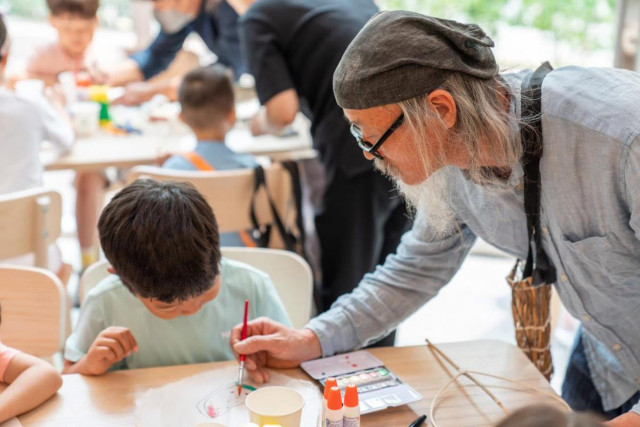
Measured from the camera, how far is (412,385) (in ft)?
4.62

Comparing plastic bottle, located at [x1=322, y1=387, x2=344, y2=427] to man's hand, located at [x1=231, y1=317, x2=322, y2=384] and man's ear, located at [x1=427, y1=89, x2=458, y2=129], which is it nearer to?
man's hand, located at [x1=231, y1=317, x2=322, y2=384]

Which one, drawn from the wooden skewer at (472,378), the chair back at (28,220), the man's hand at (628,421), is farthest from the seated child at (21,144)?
the man's hand at (628,421)

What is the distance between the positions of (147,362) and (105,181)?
219 centimetres

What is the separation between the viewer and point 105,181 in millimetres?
3609

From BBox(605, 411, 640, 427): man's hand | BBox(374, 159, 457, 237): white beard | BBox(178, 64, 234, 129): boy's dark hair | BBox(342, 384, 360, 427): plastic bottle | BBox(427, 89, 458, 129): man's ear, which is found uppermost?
BBox(427, 89, 458, 129): man's ear

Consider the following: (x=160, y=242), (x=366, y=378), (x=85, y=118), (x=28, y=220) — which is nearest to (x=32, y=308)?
(x=160, y=242)

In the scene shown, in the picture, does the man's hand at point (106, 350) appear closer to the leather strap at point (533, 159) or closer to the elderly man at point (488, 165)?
the elderly man at point (488, 165)

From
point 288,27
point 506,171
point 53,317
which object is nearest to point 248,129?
point 288,27

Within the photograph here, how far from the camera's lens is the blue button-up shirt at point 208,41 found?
10.6ft

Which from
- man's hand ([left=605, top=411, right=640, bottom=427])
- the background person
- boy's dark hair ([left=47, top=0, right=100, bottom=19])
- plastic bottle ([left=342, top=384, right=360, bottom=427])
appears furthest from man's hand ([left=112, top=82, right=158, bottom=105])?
man's hand ([left=605, top=411, right=640, bottom=427])

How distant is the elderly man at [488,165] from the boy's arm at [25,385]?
336 millimetres

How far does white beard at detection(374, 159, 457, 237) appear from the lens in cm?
137

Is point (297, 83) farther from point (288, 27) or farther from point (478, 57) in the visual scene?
point (478, 57)

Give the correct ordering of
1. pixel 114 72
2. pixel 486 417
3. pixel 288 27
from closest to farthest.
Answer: pixel 486 417 → pixel 288 27 → pixel 114 72
